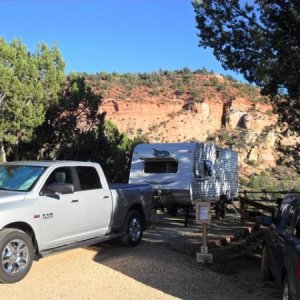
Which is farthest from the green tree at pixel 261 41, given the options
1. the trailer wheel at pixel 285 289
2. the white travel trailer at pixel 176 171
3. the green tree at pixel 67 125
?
the green tree at pixel 67 125

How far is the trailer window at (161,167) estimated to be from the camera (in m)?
16.3

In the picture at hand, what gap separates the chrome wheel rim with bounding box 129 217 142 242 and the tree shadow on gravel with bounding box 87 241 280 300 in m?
0.28

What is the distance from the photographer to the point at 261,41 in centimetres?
1252

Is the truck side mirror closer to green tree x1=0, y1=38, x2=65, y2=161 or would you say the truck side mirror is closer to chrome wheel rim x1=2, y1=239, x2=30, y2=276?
chrome wheel rim x1=2, y1=239, x2=30, y2=276

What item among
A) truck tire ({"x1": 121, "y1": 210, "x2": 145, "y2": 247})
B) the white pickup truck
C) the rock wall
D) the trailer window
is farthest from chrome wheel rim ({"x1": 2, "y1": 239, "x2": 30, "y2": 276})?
the rock wall

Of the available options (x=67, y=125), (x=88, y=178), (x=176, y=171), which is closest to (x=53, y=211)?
(x=88, y=178)

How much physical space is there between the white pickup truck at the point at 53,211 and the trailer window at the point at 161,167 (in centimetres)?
553

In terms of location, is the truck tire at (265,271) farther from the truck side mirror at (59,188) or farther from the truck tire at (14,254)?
the truck tire at (14,254)

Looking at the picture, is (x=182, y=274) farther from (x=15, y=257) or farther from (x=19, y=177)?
(x=19, y=177)

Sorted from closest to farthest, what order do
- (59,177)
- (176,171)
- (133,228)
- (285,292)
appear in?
(285,292) < (59,177) < (133,228) < (176,171)

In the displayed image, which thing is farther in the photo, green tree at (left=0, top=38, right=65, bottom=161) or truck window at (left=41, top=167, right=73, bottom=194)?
green tree at (left=0, top=38, right=65, bottom=161)

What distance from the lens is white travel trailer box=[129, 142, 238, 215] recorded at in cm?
1588

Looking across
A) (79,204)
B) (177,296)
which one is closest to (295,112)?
(79,204)

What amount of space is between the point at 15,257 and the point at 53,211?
1.06 m
